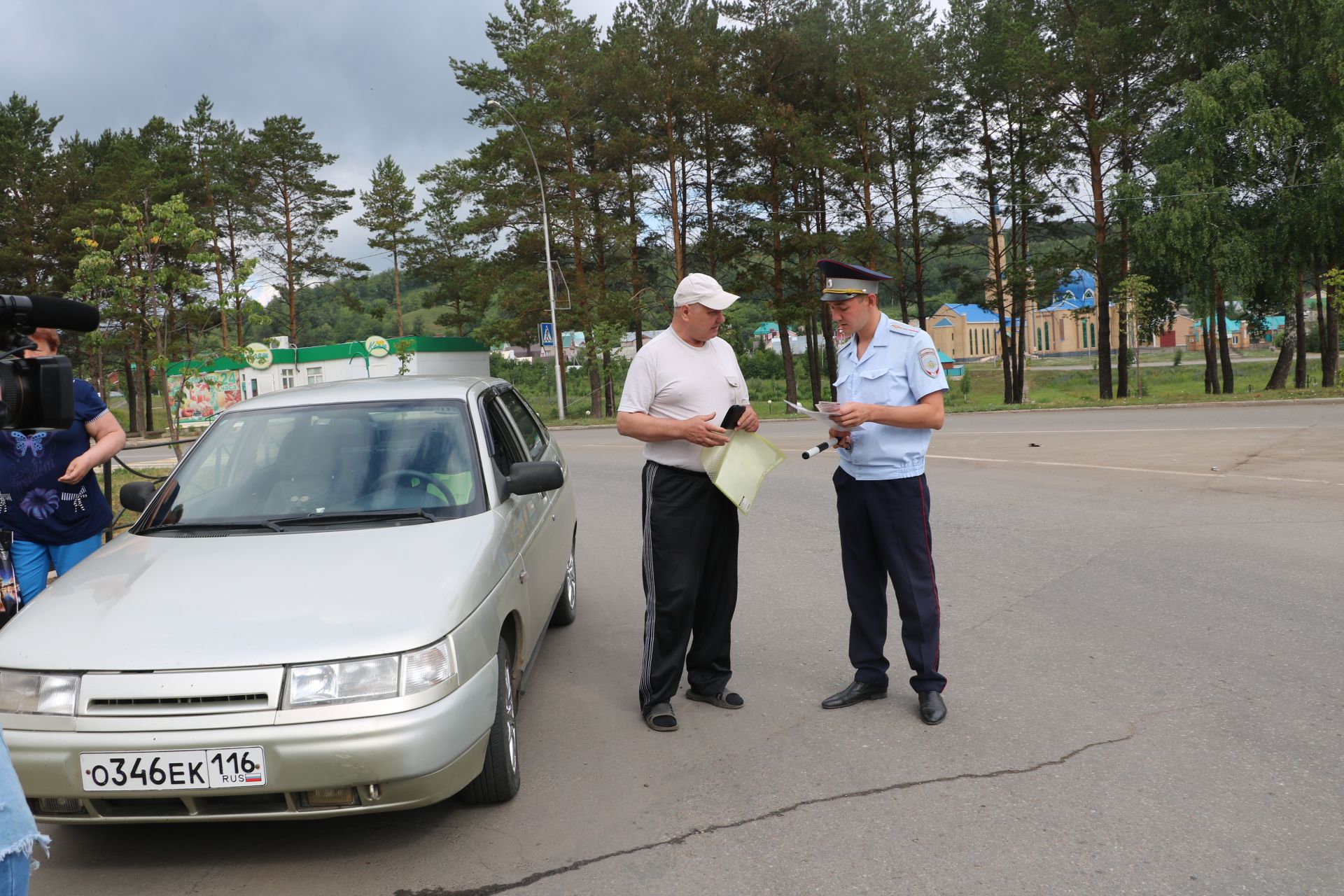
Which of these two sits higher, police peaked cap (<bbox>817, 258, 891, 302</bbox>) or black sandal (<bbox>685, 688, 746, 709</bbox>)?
police peaked cap (<bbox>817, 258, 891, 302</bbox>)

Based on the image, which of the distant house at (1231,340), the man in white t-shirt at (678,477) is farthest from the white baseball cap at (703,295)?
the distant house at (1231,340)

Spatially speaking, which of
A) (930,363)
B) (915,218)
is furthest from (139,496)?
(915,218)

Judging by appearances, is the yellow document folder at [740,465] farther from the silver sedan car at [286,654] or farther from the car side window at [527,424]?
the car side window at [527,424]

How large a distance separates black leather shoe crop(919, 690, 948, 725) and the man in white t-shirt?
1.07 metres

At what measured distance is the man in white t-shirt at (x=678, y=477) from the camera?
174 inches

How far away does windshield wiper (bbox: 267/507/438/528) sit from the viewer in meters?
4.09

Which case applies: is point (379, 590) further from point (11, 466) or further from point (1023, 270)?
point (1023, 270)

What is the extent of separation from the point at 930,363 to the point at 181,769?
10.8 feet

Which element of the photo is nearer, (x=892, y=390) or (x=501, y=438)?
(x=892, y=390)

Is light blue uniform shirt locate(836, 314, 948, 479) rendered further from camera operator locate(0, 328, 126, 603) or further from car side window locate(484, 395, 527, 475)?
camera operator locate(0, 328, 126, 603)

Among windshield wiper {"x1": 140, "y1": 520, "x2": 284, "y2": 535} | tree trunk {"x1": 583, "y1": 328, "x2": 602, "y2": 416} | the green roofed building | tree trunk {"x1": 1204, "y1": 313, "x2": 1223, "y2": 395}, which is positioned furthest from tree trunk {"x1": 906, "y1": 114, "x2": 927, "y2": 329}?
windshield wiper {"x1": 140, "y1": 520, "x2": 284, "y2": 535}

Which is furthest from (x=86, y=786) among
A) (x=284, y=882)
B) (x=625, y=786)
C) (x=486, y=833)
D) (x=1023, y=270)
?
(x=1023, y=270)

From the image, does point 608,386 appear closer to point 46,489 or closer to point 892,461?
point 46,489

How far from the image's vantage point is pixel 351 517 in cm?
412
